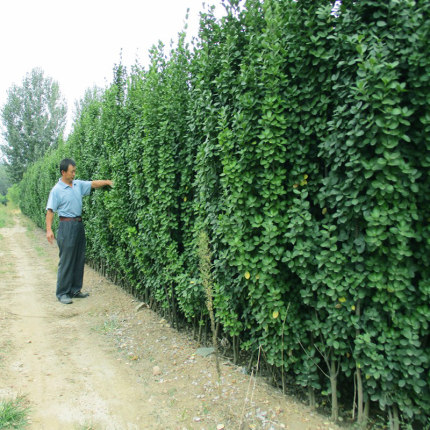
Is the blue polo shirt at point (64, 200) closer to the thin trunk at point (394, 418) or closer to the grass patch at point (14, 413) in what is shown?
the grass patch at point (14, 413)

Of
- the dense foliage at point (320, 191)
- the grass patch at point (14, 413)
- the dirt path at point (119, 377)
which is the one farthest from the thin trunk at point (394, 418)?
the grass patch at point (14, 413)

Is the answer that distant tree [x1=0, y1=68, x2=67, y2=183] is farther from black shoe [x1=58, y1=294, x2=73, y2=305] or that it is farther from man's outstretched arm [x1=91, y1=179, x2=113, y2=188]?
black shoe [x1=58, y1=294, x2=73, y2=305]

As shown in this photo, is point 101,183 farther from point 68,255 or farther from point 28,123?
point 28,123

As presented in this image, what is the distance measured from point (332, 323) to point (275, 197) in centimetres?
109

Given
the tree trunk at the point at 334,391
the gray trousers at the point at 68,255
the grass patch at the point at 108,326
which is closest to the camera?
the tree trunk at the point at 334,391

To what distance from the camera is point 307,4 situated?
2650mm

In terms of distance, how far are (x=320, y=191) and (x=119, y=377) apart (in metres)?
2.90

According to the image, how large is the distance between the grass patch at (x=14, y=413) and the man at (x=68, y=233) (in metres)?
3.18

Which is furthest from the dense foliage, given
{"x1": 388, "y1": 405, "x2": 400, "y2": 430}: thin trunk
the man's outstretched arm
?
the man's outstretched arm

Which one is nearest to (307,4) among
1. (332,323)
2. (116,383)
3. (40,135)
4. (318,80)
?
(318,80)

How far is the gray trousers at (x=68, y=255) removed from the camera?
632 cm

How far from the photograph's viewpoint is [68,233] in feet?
20.9

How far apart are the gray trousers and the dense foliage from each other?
3.03 m

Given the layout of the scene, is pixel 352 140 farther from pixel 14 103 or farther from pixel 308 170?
pixel 14 103
